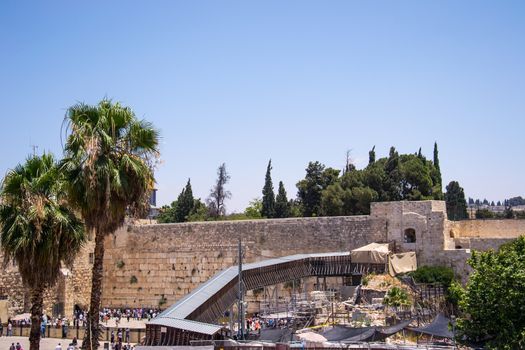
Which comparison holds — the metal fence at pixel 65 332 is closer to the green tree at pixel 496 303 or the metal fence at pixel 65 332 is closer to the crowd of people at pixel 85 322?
the crowd of people at pixel 85 322

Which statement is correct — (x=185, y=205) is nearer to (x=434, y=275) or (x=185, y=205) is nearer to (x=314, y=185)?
(x=314, y=185)

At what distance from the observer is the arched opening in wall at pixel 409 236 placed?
2880 centimetres

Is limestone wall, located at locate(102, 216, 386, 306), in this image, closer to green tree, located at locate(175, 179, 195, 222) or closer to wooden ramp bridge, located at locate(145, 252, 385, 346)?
wooden ramp bridge, located at locate(145, 252, 385, 346)

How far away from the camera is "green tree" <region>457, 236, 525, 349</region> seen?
14.6 meters

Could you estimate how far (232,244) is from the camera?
3234cm

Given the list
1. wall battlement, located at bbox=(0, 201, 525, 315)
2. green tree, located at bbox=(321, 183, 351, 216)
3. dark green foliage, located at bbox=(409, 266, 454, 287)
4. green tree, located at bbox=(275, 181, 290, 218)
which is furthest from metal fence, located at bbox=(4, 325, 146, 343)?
green tree, located at bbox=(275, 181, 290, 218)

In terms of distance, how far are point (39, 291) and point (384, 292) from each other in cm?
1534

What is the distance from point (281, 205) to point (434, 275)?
73.2 feet

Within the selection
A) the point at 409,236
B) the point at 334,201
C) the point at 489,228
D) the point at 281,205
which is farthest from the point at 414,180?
the point at 409,236

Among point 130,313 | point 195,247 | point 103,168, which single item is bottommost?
point 130,313

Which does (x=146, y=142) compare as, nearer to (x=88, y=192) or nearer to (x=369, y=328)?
(x=88, y=192)

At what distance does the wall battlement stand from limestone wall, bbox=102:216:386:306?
0.16ft

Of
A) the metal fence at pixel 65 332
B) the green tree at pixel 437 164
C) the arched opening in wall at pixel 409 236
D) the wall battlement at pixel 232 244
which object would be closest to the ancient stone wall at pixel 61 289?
the wall battlement at pixel 232 244

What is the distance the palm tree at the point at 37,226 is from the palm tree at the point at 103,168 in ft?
1.25
